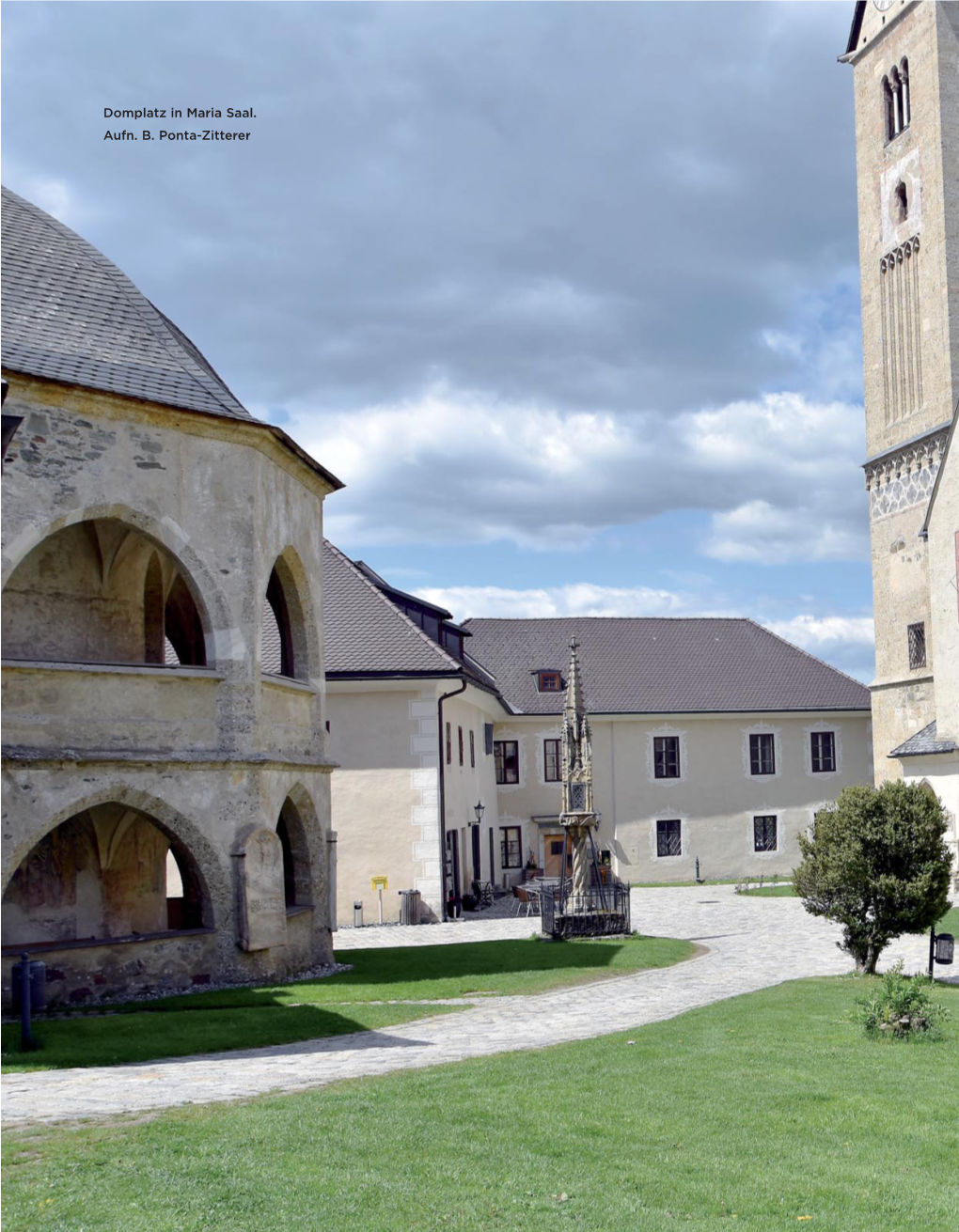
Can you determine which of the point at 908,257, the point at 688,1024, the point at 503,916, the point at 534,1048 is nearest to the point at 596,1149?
the point at 534,1048

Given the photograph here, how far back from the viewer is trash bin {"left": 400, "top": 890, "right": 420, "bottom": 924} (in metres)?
31.9

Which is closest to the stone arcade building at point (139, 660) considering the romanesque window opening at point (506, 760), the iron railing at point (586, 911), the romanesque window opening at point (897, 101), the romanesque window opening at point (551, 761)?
the iron railing at point (586, 911)

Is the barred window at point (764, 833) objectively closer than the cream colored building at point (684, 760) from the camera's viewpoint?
No

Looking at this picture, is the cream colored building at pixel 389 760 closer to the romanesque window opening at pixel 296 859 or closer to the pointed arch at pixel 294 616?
the pointed arch at pixel 294 616

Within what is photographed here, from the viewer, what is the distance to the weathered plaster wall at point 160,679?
17.0m

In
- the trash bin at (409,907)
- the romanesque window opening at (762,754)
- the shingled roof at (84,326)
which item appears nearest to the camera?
the shingled roof at (84,326)

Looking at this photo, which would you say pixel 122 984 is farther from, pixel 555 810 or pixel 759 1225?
pixel 555 810

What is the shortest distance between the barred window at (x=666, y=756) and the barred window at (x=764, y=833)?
3.59m

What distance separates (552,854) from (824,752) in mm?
11104

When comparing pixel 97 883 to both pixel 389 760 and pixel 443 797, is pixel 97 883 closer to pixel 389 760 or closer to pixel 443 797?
pixel 389 760

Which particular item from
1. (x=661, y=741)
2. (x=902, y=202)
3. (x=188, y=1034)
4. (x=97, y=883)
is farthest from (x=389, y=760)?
(x=902, y=202)

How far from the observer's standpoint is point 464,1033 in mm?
14164

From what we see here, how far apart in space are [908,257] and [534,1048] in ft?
133

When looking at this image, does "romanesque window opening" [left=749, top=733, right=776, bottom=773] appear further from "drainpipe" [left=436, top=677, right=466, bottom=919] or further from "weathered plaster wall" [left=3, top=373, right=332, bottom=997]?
"weathered plaster wall" [left=3, top=373, right=332, bottom=997]
